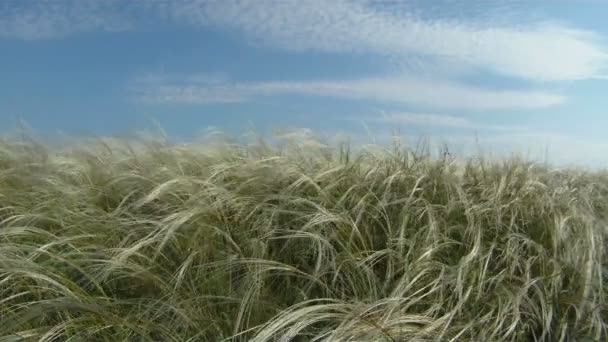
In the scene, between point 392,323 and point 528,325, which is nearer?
point 392,323

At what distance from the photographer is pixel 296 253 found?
294 centimetres

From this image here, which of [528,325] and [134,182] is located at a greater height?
[134,182]

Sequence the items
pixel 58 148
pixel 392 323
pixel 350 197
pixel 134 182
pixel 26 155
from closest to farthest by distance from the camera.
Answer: pixel 392 323 → pixel 350 197 → pixel 134 182 → pixel 26 155 → pixel 58 148

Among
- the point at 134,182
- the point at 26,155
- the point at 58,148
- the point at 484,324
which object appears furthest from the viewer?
the point at 58,148

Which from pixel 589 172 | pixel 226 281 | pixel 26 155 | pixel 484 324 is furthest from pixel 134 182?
pixel 589 172

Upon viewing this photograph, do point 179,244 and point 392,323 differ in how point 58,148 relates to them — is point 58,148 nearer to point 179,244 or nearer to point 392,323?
point 179,244

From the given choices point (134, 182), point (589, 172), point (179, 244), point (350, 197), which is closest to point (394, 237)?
point (350, 197)

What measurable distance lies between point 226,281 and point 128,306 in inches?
18.0

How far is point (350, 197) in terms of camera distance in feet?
11.2

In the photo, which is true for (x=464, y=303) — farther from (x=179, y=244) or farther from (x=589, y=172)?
(x=589, y=172)

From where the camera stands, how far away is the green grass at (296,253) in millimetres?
2254

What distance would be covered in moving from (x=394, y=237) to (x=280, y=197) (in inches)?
26.4

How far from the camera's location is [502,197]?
378cm

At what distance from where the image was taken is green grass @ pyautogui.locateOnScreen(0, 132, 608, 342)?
225 cm
